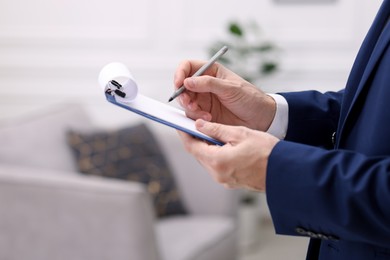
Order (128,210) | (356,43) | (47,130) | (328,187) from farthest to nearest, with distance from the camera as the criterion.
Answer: (356,43) < (47,130) < (128,210) < (328,187)

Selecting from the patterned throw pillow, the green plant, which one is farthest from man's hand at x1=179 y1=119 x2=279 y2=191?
the green plant

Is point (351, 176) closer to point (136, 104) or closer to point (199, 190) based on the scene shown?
point (136, 104)

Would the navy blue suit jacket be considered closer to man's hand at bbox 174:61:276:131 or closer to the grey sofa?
man's hand at bbox 174:61:276:131

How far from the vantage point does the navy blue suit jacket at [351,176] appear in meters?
0.90

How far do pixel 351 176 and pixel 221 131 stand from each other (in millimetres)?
211

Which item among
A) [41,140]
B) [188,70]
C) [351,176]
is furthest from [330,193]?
[41,140]

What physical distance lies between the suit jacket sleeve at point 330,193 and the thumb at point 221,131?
69 millimetres

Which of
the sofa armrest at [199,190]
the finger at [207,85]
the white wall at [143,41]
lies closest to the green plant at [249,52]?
the white wall at [143,41]

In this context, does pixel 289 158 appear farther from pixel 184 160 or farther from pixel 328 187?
pixel 184 160

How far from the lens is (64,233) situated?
228cm

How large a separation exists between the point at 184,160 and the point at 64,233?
0.86 meters

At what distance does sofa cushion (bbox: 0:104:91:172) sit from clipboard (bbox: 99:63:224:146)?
1.53m

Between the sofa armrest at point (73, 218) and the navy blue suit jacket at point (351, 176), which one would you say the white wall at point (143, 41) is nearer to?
the sofa armrest at point (73, 218)

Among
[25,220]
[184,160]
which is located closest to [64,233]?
[25,220]
